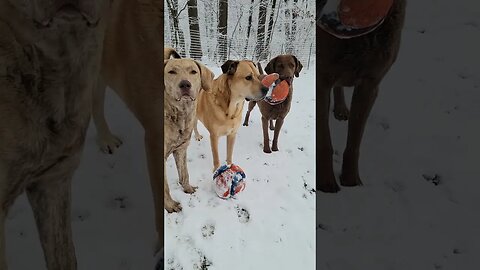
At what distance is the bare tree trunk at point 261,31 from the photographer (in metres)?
1.00

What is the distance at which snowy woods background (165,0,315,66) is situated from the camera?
0.98m

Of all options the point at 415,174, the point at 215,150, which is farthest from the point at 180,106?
the point at 415,174

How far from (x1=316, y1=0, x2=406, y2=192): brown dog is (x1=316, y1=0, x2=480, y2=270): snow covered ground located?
28mm

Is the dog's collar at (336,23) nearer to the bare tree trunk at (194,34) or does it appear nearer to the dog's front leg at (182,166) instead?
the bare tree trunk at (194,34)

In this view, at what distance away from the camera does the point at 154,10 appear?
854 millimetres

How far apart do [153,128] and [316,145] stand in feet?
Result: 1.22

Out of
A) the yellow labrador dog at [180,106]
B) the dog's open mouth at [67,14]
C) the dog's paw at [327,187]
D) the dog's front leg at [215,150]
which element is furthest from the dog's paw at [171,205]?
the dog's open mouth at [67,14]

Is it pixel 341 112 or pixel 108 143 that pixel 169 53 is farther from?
pixel 341 112

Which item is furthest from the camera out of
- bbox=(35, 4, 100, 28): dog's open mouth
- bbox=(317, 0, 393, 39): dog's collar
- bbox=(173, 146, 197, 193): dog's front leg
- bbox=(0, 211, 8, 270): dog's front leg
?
bbox=(173, 146, 197, 193): dog's front leg

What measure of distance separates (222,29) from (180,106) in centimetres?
24

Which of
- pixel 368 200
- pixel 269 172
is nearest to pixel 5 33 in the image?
pixel 269 172

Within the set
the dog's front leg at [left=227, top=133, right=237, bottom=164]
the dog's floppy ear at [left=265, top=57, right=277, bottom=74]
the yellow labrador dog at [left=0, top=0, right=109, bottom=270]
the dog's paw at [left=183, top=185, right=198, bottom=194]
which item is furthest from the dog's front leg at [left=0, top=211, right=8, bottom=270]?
the dog's floppy ear at [left=265, top=57, right=277, bottom=74]

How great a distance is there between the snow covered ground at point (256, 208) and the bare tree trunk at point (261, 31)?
104 mm

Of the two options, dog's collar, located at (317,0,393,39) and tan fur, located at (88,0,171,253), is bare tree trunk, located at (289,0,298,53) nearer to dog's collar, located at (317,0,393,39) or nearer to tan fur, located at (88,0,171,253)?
dog's collar, located at (317,0,393,39)
